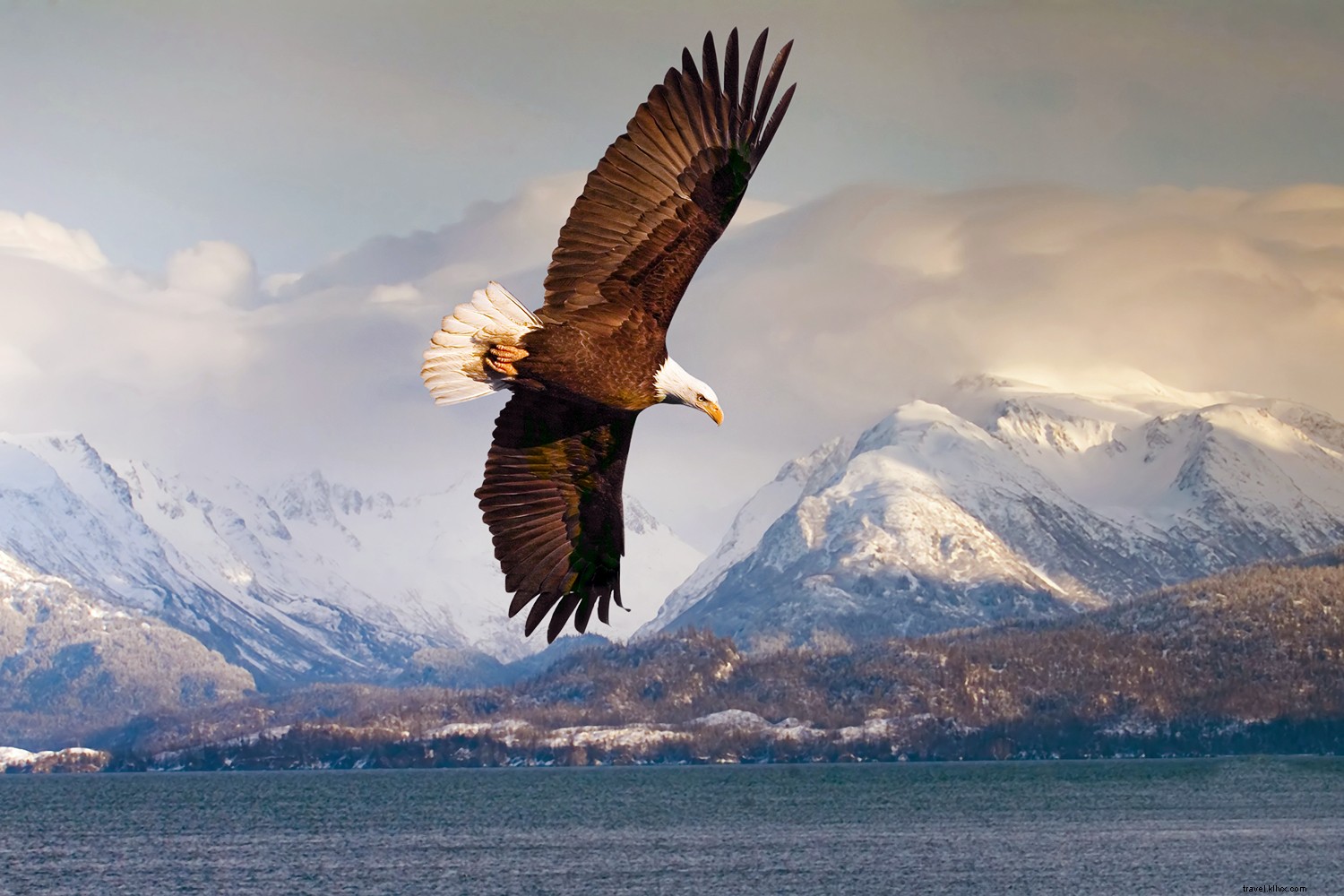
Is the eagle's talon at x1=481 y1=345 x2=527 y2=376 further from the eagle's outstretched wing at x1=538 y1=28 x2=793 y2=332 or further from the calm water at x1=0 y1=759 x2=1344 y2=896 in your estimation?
the calm water at x1=0 y1=759 x2=1344 y2=896

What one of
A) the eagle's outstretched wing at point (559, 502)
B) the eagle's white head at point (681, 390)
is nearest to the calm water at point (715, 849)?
the eagle's outstretched wing at point (559, 502)

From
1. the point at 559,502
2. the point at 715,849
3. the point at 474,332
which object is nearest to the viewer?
the point at 474,332

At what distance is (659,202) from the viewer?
16438 millimetres

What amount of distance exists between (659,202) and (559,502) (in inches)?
129

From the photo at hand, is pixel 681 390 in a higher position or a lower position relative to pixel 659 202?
lower

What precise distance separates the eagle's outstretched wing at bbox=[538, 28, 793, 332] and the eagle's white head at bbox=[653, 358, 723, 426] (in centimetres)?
47

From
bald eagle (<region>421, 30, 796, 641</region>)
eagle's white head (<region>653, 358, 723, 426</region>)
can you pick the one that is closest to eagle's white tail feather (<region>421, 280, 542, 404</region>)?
bald eagle (<region>421, 30, 796, 641</region>)

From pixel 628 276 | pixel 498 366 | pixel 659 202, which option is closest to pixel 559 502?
pixel 498 366

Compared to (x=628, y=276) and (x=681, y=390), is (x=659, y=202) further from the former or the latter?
(x=681, y=390)

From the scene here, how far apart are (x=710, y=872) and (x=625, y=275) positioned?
349 feet

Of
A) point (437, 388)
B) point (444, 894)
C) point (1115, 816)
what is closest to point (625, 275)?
point (437, 388)

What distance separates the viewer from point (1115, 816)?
171m

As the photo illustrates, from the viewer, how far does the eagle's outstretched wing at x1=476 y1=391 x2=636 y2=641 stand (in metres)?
17.4

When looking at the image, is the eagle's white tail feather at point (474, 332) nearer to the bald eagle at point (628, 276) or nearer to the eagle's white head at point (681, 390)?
the bald eagle at point (628, 276)
